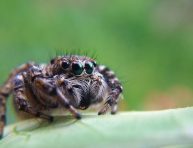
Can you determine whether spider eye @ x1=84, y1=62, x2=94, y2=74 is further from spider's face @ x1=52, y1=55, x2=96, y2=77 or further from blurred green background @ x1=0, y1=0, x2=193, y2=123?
blurred green background @ x1=0, y1=0, x2=193, y2=123

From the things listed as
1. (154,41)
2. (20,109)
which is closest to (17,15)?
(154,41)

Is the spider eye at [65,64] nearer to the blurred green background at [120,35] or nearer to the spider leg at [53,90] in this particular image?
the spider leg at [53,90]

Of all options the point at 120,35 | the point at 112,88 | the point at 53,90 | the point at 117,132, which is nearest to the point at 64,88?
the point at 53,90

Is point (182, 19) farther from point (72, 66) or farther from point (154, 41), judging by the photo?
point (72, 66)

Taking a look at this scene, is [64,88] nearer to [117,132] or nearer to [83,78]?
[83,78]

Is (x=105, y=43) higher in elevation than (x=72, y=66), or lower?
lower

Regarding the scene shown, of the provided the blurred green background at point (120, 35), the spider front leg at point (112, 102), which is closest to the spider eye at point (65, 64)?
the spider front leg at point (112, 102)

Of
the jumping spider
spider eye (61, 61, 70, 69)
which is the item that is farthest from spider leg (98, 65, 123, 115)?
spider eye (61, 61, 70, 69)

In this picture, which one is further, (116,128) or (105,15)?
(105,15)
